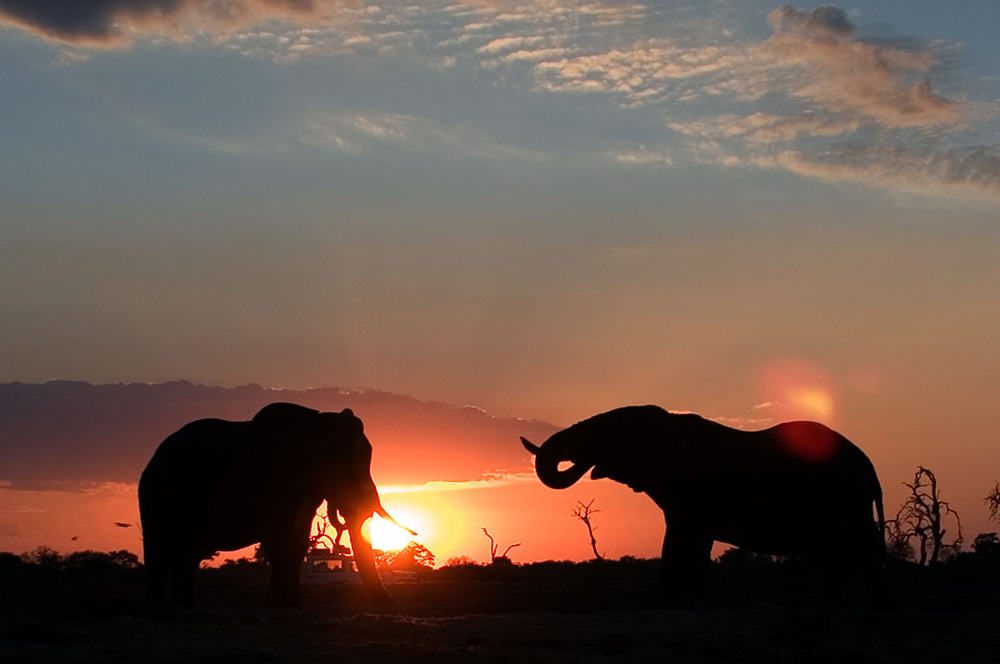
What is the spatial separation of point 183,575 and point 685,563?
29.2ft

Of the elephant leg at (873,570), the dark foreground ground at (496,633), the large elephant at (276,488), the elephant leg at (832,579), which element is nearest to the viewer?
the dark foreground ground at (496,633)

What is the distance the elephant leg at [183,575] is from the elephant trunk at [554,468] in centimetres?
652

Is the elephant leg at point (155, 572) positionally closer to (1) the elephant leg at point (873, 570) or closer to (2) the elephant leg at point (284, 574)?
(2) the elephant leg at point (284, 574)

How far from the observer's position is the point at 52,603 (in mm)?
31797

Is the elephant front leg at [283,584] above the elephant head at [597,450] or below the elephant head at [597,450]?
below

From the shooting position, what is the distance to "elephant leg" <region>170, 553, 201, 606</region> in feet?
85.3

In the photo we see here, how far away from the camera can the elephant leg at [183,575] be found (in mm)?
25984

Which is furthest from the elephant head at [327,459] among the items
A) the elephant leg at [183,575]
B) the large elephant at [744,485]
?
the large elephant at [744,485]

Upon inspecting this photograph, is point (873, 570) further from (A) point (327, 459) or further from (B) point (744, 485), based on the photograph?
(A) point (327, 459)

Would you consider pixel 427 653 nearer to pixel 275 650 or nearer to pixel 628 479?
pixel 275 650

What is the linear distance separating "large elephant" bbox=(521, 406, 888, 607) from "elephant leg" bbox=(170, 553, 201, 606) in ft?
24.4

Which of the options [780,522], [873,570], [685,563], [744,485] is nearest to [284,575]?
[685,563]

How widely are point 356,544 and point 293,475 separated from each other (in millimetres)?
1595

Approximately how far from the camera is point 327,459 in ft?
80.4
